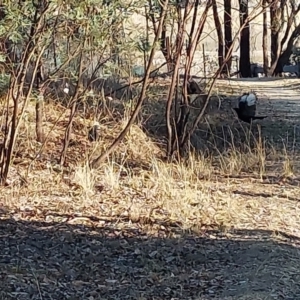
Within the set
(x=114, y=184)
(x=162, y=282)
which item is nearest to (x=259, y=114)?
(x=114, y=184)

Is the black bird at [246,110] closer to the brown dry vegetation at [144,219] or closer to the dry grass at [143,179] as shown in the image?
the brown dry vegetation at [144,219]

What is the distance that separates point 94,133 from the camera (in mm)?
9797

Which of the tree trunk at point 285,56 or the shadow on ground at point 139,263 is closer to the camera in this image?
the shadow on ground at point 139,263

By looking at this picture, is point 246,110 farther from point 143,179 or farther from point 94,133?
point 143,179

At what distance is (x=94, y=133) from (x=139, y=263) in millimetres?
4034

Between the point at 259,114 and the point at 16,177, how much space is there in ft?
22.9

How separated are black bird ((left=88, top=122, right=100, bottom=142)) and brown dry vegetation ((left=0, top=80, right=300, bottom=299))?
4.0 inches


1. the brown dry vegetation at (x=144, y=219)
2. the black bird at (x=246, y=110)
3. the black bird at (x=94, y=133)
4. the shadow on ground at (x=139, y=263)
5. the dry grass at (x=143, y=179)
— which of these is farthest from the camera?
the black bird at (x=246, y=110)

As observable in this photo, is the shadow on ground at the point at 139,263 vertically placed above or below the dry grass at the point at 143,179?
below

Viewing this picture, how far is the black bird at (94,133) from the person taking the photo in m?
9.71

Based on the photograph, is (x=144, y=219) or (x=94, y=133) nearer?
(x=144, y=219)

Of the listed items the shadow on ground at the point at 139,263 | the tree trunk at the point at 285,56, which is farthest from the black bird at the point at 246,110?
the tree trunk at the point at 285,56

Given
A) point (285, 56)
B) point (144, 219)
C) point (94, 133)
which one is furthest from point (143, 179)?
point (285, 56)

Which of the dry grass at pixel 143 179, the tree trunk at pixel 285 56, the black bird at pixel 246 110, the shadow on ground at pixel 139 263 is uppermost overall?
the tree trunk at pixel 285 56
